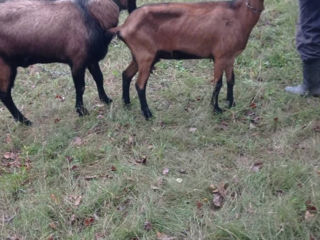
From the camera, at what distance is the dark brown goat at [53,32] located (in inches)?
196

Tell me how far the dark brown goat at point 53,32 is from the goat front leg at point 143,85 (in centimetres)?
53

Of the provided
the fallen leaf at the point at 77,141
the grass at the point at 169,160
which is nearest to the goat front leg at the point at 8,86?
the grass at the point at 169,160

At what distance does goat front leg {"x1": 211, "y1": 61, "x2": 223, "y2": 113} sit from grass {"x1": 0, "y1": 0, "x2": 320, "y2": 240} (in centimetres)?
11

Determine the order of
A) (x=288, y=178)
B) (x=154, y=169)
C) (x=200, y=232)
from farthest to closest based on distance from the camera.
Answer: (x=154, y=169)
(x=288, y=178)
(x=200, y=232)

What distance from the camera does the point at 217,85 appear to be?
534 centimetres

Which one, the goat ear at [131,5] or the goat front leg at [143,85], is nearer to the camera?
the goat front leg at [143,85]

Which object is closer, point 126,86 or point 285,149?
point 285,149

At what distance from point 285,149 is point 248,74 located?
192 cm

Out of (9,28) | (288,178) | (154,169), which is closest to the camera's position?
(288,178)

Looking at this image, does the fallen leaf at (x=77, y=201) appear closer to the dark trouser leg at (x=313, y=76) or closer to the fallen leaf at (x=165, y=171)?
the fallen leaf at (x=165, y=171)

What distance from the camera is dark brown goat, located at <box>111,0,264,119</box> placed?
5004mm

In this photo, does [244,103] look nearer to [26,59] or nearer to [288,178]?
[288,178]

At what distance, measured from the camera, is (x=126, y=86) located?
5660mm

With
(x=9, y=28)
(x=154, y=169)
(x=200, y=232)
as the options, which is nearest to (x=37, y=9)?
(x=9, y=28)
